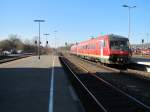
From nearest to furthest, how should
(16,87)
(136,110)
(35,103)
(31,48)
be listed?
(136,110) < (35,103) < (16,87) < (31,48)

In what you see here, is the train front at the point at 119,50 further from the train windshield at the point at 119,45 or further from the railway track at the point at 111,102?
the railway track at the point at 111,102

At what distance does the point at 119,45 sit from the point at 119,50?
0.74 m

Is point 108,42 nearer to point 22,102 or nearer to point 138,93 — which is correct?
point 138,93

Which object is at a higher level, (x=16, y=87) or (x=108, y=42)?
(x=108, y=42)

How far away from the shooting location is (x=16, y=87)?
19531 mm

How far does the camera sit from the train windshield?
38.2 m

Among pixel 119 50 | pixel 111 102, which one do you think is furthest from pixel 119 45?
pixel 111 102

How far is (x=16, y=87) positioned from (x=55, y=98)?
173 inches

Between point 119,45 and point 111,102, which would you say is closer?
point 111,102

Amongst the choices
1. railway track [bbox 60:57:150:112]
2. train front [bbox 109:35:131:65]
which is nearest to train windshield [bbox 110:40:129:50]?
train front [bbox 109:35:131:65]

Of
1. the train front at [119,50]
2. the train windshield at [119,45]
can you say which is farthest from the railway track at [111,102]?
the train windshield at [119,45]

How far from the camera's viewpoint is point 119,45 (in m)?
38.5

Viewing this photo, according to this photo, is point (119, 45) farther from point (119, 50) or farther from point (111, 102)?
point (111, 102)

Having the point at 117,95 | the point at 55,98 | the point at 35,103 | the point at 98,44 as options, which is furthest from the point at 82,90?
the point at 98,44
